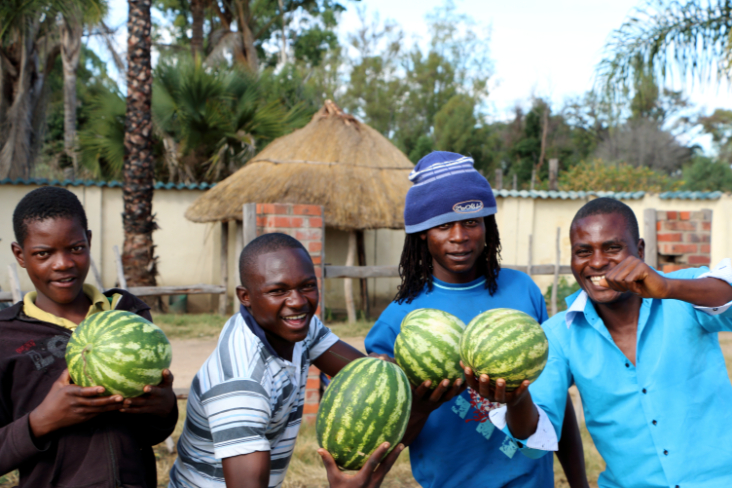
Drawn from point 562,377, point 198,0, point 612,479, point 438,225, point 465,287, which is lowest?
point 612,479

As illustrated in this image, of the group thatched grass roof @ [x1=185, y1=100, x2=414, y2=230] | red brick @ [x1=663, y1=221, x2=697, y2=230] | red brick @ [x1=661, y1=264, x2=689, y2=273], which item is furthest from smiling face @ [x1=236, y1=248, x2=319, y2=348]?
thatched grass roof @ [x1=185, y1=100, x2=414, y2=230]

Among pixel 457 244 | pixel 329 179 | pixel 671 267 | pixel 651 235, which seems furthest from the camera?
pixel 329 179

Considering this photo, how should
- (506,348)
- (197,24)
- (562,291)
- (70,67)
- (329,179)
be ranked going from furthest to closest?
1. (70,67)
2. (197,24)
3. (562,291)
4. (329,179)
5. (506,348)

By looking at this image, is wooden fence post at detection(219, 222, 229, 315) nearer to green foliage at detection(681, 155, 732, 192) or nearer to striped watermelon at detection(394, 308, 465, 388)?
striped watermelon at detection(394, 308, 465, 388)

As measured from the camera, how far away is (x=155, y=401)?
84.2 inches

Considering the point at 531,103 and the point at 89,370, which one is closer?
the point at 89,370

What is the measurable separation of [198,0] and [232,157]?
711 cm

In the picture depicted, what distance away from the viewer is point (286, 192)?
1198cm

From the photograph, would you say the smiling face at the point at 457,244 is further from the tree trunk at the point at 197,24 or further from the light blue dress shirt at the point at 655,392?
the tree trunk at the point at 197,24

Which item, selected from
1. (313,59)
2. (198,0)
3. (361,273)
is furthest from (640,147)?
(361,273)

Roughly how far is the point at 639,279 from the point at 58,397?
214 cm

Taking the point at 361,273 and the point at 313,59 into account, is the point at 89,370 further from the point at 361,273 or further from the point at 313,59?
the point at 313,59

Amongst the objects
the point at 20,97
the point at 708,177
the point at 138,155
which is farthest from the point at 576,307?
the point at 708,177

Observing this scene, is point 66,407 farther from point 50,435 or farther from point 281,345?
point 281,345
